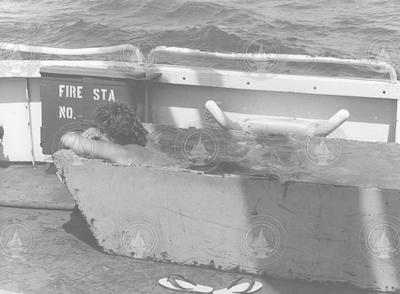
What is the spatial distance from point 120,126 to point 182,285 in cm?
109

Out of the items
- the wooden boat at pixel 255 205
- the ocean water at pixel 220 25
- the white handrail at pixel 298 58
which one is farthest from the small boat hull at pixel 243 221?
the ocean water at pixel 220 25

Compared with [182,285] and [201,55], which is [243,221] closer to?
[182,285]

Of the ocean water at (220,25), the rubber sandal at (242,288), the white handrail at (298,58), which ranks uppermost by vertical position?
the ocean water at (220,25)

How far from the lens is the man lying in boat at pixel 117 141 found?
3.69 m

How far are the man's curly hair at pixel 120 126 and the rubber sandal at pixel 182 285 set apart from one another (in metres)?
0.92

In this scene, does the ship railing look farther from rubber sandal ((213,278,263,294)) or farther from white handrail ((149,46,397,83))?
rubber sandal ((213,278,263,294))

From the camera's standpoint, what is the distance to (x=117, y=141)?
151 inches

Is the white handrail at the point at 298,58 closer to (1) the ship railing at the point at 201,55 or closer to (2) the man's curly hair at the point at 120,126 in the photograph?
(1) the ship railing at the point at 201,55

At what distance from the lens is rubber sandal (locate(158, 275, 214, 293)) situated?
3447mm

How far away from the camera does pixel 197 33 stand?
47.1ft

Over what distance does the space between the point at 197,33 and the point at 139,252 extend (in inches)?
440

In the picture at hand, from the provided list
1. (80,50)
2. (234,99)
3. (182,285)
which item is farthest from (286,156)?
(80,50)

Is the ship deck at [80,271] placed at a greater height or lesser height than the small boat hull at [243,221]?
lesser

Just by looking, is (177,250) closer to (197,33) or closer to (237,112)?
(237,112)
